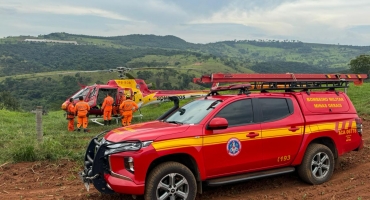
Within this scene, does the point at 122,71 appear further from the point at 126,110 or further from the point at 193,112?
the point at 193,112

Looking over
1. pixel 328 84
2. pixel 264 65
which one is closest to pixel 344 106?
pixel 328 84

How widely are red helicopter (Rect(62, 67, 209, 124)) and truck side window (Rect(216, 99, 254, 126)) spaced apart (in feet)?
39.7

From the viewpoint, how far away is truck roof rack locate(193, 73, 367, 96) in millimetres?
6746

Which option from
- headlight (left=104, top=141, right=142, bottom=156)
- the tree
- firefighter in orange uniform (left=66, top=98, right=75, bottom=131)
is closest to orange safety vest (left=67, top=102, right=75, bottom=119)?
firefighter in orange uniform (left=66, top=98, right=75, bottom=131)

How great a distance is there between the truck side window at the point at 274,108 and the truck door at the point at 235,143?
258mm

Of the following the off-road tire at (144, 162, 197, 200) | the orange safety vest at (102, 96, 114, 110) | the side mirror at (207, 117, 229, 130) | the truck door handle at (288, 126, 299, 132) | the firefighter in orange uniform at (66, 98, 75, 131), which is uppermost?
the side mirror at (207, 117, 229, 130)

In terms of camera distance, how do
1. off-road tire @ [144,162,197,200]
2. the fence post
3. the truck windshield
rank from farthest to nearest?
the fence post
the truck windshield
off-road tire @ [144,162,197,200]

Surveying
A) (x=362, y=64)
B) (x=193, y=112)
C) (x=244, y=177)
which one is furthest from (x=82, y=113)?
(x=362, y=64)

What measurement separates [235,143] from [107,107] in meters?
11.8

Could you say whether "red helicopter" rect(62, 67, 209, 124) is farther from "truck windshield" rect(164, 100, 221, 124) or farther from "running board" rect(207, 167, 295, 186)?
"running board" rect(207, 167, 295, 186)

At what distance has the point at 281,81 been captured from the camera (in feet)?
22.2

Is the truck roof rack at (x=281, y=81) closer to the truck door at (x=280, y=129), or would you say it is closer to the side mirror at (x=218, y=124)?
the truck door at (x=280, y=129)

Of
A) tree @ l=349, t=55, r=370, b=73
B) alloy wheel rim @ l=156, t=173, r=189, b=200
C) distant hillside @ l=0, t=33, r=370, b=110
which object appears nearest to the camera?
alloy wheel rim @ l=156, t=173, r=189, b=200

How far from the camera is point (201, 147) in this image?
17.6 feet
